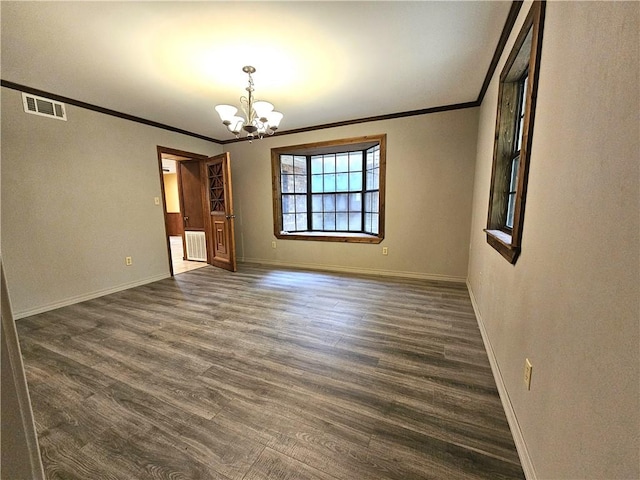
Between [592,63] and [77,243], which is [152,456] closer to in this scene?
[592,63]

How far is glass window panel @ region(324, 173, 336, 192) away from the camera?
16.0 ft

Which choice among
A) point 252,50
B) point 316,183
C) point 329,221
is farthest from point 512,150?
point 316,183

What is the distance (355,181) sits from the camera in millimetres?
4695

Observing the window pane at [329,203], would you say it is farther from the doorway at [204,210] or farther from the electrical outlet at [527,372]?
the electrical outlet at [527,372]

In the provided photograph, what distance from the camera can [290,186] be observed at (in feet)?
16.3

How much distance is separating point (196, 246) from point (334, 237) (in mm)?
2958

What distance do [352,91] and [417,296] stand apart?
2506mm

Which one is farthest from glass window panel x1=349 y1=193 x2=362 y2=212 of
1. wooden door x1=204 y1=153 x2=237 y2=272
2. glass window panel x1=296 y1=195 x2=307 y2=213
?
wooden door x1=204 y1=153 x2=237 y2=272

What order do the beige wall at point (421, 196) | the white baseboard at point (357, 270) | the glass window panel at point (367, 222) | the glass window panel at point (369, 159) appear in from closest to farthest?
the beige wall at point (421, 196)
the white baseboard at point (357, 270)
the glass window panel at point (369, 159)
the glass window panel at point (367, 222)

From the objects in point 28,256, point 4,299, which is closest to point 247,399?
point 4,299

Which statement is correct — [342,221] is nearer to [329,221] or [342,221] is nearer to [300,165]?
[329,221]

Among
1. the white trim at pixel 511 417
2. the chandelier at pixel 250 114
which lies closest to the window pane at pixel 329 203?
the chandelier at pixel 250 114

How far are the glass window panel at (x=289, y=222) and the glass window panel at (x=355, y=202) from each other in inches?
44.6

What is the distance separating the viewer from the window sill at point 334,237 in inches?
164
